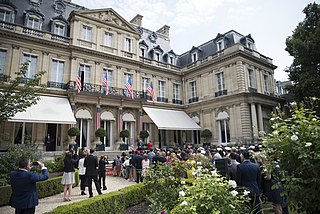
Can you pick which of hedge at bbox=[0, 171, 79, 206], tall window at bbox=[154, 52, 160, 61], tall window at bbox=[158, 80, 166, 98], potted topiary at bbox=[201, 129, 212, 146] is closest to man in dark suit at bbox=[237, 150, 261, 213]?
hedge at bbox=[0, 171, 79, 206]

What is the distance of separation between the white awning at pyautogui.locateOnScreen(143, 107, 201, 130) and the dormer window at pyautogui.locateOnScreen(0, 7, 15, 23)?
1163 cm

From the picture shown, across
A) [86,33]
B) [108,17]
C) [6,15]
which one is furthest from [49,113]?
[108,17]

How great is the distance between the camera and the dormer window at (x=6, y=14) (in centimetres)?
1385

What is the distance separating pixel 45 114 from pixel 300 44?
58.9ft

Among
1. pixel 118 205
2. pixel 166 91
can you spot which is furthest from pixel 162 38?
pixel 118 205

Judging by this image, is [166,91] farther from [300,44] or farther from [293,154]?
[293,154]

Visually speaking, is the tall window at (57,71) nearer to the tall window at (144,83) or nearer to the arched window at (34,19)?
the arched window at (34,19)

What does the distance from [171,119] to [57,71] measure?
32.6 ft

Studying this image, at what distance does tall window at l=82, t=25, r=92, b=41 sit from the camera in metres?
16.1

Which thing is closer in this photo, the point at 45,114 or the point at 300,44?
the point at 45,114

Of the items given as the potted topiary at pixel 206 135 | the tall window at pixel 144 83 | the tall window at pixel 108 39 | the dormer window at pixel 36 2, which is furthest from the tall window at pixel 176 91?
the dormer window at pixel 36 2

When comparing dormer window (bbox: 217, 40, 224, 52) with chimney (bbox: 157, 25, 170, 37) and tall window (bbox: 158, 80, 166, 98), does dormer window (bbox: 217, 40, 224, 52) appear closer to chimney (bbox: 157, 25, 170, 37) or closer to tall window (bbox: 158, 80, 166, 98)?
tall window (bbox: 158, 80, 166, 98)

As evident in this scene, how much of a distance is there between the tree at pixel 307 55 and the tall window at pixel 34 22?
1893 cm

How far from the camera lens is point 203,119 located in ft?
61.6
